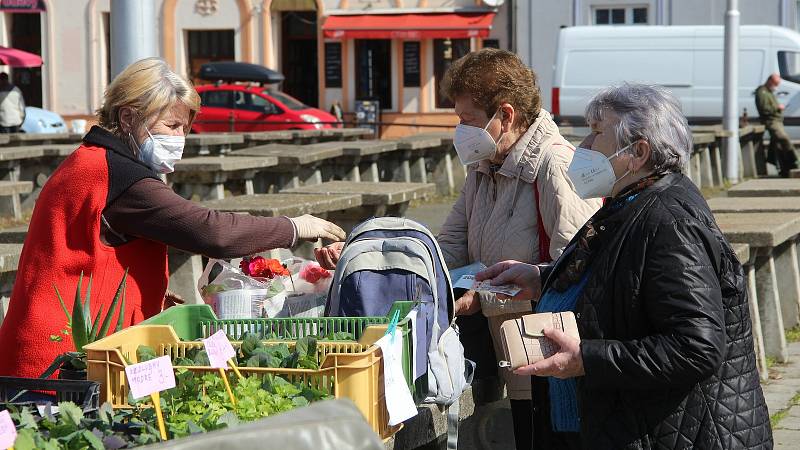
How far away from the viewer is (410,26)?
35281 mm

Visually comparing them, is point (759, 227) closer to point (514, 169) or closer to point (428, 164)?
point (514, 169)

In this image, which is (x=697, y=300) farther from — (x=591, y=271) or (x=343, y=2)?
(x=343, y=2)

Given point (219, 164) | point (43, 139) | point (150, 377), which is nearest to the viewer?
point (150, 377)

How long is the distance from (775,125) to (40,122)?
46.0ft

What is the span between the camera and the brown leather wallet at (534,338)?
3.53m

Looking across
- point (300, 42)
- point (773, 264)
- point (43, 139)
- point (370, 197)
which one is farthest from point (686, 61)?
point (773, 264)

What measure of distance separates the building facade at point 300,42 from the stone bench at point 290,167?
20.3 m

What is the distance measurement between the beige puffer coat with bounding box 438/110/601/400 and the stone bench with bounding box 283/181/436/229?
4.77m

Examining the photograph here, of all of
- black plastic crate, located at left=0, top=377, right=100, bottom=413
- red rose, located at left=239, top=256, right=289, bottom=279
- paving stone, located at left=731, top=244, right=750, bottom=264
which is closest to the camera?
black plastic crate, located at left=0, top=377, right=100, bottom=413

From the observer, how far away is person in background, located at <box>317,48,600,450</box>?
4434 millimetres

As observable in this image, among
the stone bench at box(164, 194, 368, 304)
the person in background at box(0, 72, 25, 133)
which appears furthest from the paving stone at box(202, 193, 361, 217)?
the person in background at box(0, 72, 25, 133)

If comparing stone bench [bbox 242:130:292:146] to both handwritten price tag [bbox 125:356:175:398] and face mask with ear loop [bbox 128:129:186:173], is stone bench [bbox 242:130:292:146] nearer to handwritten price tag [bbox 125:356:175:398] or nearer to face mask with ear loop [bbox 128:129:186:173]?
face mask with ear loop [bbox 128:129:186:173]

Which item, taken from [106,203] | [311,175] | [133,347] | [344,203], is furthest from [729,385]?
[311,175]

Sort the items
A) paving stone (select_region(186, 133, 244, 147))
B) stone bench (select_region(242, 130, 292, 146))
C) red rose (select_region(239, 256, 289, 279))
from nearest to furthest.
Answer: red rose (select_region(239, 256, 289, 279))
paving stone (select_region(186, 133, 244, 147))
stone bench (select_region(242, 130, 292, 146))
